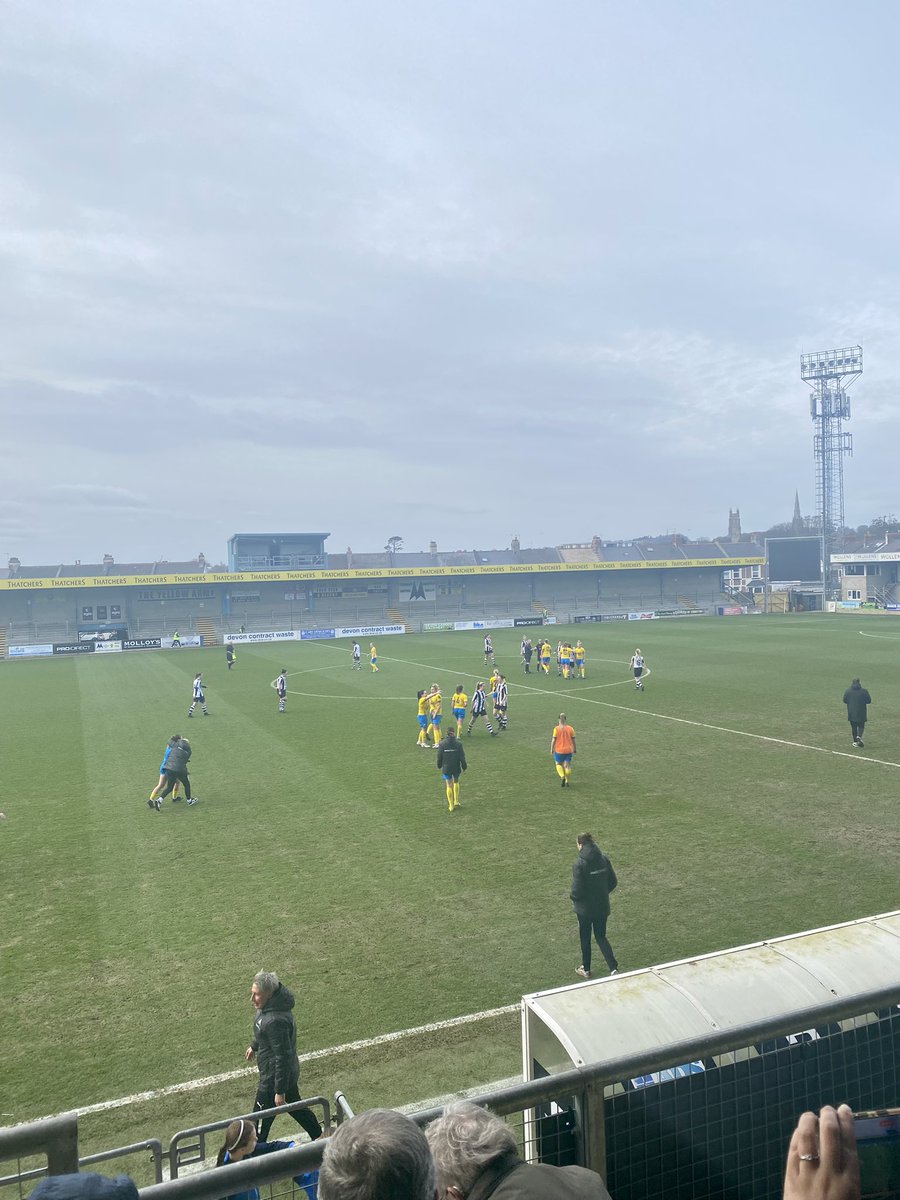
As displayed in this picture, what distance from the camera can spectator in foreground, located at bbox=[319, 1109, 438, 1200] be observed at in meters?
1.97

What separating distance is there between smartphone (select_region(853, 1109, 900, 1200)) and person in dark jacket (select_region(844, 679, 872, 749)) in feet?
52.9

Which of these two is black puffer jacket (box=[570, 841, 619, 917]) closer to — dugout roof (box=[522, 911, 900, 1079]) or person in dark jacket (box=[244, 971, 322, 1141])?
person in dark jacket (box=[244, 971, 322, 1141])

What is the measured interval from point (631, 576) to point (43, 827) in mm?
Answer: 75122

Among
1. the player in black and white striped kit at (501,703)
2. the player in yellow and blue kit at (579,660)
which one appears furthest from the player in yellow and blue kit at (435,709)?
the player in yellow and blue kit at (579,660)

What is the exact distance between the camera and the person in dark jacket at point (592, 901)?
328 inches

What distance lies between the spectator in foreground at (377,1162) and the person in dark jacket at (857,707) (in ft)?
58.6

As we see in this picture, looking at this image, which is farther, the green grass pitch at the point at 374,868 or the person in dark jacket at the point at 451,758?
the person in dark jacket at the point at 451,758

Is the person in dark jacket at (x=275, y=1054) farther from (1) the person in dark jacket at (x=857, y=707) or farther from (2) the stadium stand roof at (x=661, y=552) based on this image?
(2) the stadium stand roof at (x=661, y=552)

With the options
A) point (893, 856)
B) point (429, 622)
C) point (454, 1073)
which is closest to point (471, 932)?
point (454, 1073)

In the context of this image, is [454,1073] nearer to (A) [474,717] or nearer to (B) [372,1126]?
(B) [372,1126]

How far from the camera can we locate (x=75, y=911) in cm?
1059

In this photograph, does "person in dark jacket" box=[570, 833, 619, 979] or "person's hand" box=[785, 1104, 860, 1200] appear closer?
"person's hand" box=[785, 1104, 860, 1200]

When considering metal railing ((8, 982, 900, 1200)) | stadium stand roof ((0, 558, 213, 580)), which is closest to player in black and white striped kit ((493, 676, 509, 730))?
metal railing ((8, 982, 900, 1200))

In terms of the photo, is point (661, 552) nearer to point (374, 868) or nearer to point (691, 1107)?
point (374, 868)
